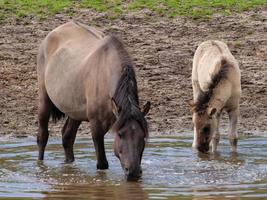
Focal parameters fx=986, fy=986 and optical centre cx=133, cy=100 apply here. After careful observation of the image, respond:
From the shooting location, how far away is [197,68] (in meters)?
13.9

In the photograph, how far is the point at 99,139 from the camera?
11008mm

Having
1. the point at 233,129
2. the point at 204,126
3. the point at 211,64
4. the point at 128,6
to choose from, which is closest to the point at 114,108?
the point at 204,126

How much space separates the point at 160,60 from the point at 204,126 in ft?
14.7

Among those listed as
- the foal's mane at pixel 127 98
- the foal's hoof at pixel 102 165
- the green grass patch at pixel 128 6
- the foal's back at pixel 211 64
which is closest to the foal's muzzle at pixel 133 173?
the foal's mane at pixel 127 98

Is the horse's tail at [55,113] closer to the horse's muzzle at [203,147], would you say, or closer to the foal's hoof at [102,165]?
the foal's hoof at [102,165]

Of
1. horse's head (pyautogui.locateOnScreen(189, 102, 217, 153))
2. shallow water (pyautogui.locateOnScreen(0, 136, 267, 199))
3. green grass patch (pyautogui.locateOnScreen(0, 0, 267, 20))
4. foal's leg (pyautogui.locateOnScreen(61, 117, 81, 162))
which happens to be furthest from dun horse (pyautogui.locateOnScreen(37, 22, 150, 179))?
green grass patch (pyautogui.locateOnScreen(0, 0, 267, 20))

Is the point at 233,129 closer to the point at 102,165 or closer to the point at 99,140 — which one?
the point at 102,165

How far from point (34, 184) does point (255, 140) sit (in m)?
4.17

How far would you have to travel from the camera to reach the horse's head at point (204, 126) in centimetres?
1264

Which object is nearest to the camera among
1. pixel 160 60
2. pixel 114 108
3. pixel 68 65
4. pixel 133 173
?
pixel 133 173

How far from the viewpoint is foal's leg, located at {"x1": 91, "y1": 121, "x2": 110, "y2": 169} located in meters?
11.0

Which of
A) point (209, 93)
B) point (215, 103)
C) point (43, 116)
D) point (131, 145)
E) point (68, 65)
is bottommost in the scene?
point (43, 116)

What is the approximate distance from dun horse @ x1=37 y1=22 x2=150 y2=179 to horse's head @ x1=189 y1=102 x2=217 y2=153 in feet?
5.08

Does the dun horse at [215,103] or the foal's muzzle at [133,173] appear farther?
the dun horse at [215,103]
